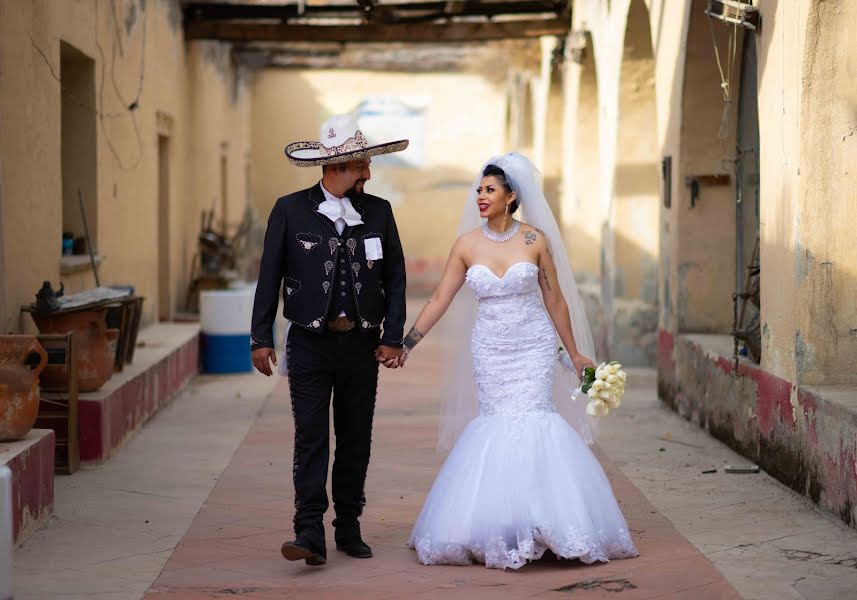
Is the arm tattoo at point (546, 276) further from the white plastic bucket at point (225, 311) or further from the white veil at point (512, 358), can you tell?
the white plastic bucket at point (225, 311)

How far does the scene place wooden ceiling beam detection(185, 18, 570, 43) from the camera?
1634 cm

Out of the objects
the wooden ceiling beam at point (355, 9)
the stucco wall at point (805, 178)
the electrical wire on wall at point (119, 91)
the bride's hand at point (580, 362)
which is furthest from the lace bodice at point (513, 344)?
the wooden ceiling beam at point (355, 9)

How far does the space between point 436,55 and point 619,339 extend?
1183 cm

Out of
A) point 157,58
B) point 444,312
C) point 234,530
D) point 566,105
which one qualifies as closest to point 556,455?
point 444,312

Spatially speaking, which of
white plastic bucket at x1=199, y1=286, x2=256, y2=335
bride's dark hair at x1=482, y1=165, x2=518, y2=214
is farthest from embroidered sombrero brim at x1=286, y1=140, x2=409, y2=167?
white plastic bucket at x1=199, y1=286, x2=256, y2=335

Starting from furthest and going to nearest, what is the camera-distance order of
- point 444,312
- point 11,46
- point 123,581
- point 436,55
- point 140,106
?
point 436,55 < point 140,106 < point 11,46 < point 444,312 < point 123,581

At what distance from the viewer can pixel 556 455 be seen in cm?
553

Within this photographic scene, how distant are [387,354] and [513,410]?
24.1 inches

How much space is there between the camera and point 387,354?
18.1ft

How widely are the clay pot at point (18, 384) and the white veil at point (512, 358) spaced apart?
192cm

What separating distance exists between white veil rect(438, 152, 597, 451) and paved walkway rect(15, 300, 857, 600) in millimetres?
577

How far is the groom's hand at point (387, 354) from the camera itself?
552 cm

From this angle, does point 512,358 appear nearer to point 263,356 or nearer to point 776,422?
point 263,356

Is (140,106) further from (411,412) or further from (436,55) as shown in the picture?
(436,55)
